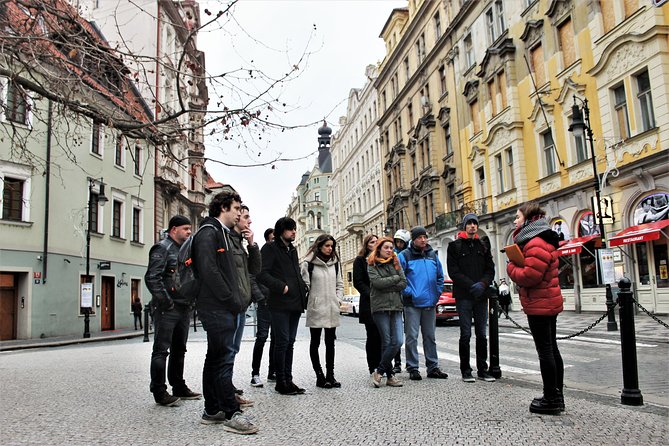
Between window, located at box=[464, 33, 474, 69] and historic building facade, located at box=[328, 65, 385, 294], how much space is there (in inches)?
659

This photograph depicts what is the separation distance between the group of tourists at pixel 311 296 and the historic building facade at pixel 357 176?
143 feet

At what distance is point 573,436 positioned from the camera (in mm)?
4156

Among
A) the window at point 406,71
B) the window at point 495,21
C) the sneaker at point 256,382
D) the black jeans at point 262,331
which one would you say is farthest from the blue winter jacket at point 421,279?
the window at point 406,71

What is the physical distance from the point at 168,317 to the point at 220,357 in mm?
1361

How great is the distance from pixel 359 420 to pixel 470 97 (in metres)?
31.1

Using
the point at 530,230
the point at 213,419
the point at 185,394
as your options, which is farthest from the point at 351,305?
the point at 213,419

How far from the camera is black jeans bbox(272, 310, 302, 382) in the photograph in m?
6.24

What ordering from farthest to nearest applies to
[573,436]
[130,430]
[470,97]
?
[470,97] < [130,430] < [573,436]

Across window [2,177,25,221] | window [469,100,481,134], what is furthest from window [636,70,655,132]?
window [2,177,25,221]

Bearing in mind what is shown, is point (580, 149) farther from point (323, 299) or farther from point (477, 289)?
point (323, 299)

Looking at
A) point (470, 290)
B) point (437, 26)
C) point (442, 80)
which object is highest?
point (437, 26)

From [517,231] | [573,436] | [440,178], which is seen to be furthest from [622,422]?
[440,178]

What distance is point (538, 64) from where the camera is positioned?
2675cm

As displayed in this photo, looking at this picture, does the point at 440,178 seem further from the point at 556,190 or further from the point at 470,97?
the point at 556,190
